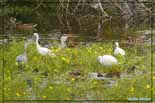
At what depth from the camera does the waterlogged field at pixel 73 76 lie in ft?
22.7

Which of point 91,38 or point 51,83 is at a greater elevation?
point 91,38

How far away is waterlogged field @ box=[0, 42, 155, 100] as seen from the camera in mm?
6906

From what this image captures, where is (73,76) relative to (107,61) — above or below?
below

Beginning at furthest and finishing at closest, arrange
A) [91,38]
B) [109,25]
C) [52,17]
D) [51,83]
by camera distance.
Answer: [52,17] → [109,25] → [91,38] → [51,83]

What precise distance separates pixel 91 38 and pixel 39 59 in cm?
429

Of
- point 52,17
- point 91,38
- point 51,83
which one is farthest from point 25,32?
point 51,83

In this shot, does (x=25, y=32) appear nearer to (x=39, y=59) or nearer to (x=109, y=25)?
(x=109, y=25)

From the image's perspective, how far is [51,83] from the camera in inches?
293

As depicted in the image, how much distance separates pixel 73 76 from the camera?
798 cm

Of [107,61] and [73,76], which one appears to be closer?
[73,76]

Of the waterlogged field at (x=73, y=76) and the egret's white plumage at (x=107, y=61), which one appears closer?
the waterlogged field at (x=73, y=76)

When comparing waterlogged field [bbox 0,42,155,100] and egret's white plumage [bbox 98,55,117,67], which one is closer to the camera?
waterlogged field [bbox 0,42,155,100]

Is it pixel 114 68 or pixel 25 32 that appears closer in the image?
pixel 114 68

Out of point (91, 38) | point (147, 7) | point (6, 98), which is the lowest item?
point (6, 98)
